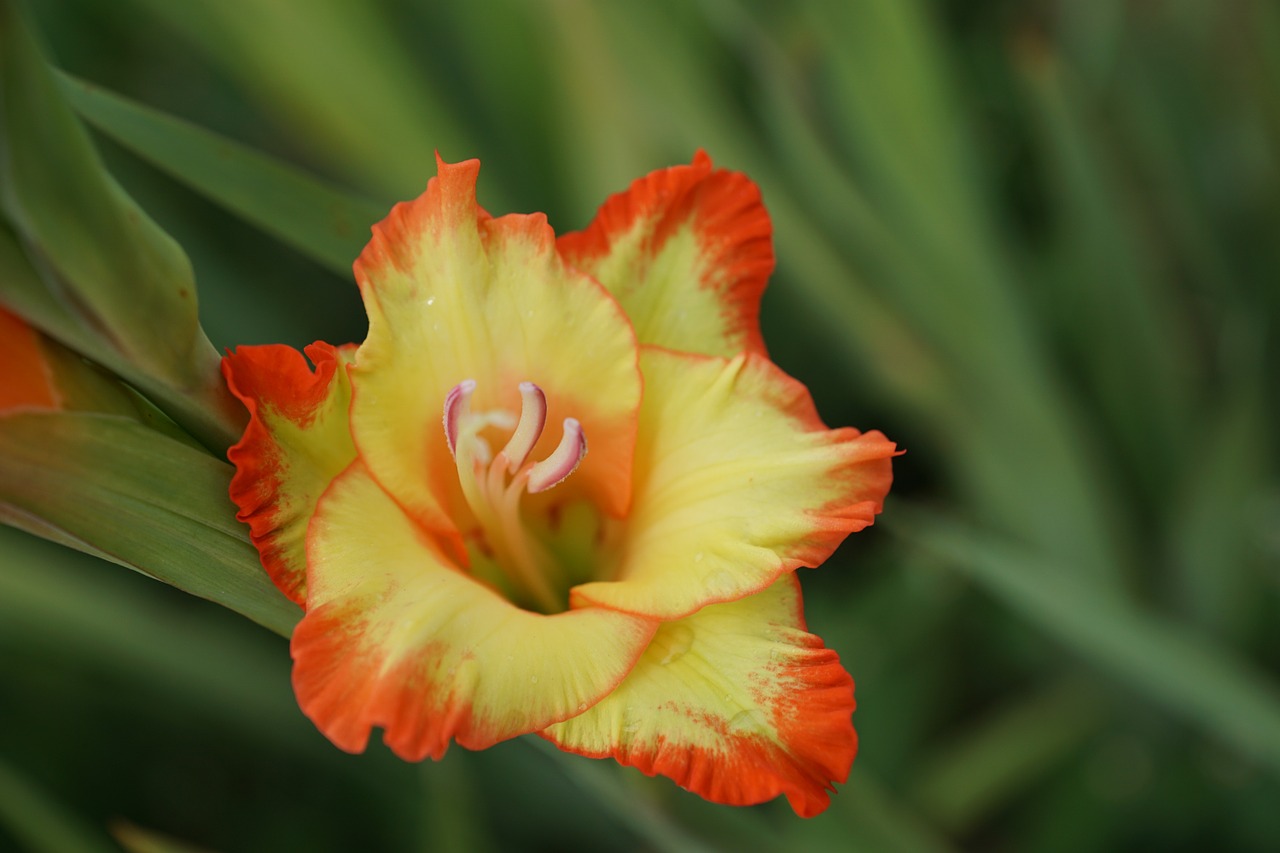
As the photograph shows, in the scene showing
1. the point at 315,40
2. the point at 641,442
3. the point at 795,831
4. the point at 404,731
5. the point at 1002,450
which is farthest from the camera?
the point at 1002,450

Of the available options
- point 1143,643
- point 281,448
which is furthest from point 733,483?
point 1143,643

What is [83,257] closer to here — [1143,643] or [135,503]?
[135,503]

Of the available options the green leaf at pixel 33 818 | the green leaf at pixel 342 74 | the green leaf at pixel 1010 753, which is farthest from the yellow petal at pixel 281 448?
the green leaf at pixel 1010 753

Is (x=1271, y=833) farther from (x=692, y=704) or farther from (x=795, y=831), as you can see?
(x=692, y=704)

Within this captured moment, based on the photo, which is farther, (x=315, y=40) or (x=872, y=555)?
(x=872, y=555)

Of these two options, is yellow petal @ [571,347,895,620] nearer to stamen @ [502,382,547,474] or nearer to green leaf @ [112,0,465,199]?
stamen @ [502,382,547,474]

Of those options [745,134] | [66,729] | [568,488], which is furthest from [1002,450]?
[66,729]

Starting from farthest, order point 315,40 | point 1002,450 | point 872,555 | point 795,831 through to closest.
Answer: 1. point 872,555
2. point 1002,450
3. point 315,40
4. point 795,831

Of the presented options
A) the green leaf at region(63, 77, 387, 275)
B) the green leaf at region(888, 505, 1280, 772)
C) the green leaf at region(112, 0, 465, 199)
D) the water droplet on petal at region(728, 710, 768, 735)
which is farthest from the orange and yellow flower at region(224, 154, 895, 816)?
the green leaf at region(112, 0, 465, 199)
